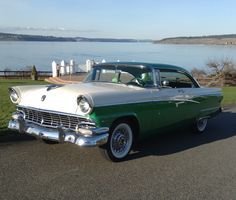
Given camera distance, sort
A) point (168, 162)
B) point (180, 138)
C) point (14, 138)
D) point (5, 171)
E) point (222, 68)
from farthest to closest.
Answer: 1. point (222, 68)
2. point (180, 138)
3. point (14, 138)
4. point (168, 162)
5. point (5, 171)

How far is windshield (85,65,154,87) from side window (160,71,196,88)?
0.32 metres

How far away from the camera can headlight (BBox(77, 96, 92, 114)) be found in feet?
18.8

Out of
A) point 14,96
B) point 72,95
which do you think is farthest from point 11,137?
point 72,95

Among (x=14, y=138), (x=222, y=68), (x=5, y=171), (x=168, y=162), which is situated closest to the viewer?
(x=5, y=171)

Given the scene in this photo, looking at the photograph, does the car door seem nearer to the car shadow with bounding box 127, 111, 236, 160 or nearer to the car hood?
the car shadow with bounding box 127, 111, 236, 160

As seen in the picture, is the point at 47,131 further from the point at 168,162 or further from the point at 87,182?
the point at 168,162

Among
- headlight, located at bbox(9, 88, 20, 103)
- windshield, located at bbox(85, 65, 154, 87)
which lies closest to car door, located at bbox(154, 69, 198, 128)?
windshield, located at bbox(85, 65, 154, 87)

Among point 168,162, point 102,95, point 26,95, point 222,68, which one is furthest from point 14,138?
point 222,68

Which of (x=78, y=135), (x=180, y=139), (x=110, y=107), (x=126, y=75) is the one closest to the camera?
(x=78, y=135)

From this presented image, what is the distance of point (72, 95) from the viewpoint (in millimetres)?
6004

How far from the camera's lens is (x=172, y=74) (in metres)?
7.83

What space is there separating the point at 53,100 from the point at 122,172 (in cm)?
146

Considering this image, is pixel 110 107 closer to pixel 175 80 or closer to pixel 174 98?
pixel 174 98

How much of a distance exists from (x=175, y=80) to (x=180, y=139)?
1218 mm
